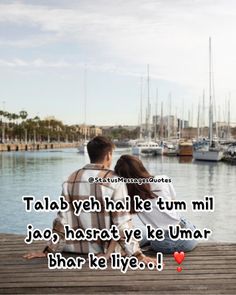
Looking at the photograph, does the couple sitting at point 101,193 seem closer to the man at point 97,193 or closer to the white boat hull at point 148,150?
the man at point 97,193

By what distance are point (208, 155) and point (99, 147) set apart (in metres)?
59.3

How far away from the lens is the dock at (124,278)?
4.49 meters

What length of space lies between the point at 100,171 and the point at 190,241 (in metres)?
1.52

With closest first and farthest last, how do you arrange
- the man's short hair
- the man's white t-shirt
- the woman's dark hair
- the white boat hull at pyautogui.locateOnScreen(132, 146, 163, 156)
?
the man's short hair, the woman's dark hair, the man's white t-shirt, the white boat hull at pyautogui.locateOnScreen(132, 146, 163, 156)

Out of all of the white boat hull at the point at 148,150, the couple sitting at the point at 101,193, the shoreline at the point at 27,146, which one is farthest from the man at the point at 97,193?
the shoreline at the point at 27,146

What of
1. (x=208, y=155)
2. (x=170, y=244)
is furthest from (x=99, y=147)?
(x=208, y=155)

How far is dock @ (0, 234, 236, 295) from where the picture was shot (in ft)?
14.7

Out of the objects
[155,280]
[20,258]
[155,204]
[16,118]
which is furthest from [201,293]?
[16,118]

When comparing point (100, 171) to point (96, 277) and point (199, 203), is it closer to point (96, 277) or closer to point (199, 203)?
point (96, 277)

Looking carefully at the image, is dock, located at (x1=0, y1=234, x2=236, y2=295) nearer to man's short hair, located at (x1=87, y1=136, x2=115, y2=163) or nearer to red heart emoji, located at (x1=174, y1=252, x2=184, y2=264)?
red heart emoji, located at (x1=174, y1=252, x2=184, y2=264)

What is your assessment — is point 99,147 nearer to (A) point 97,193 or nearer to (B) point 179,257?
(A) point 97,193

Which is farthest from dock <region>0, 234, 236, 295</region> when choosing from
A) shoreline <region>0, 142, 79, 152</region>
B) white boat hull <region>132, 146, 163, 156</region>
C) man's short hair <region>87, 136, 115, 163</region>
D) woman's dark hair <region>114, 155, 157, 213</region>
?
shoreline <region>0, 142, 79, 152</region>

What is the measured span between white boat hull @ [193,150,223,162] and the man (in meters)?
58.2

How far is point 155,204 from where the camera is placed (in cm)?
559
